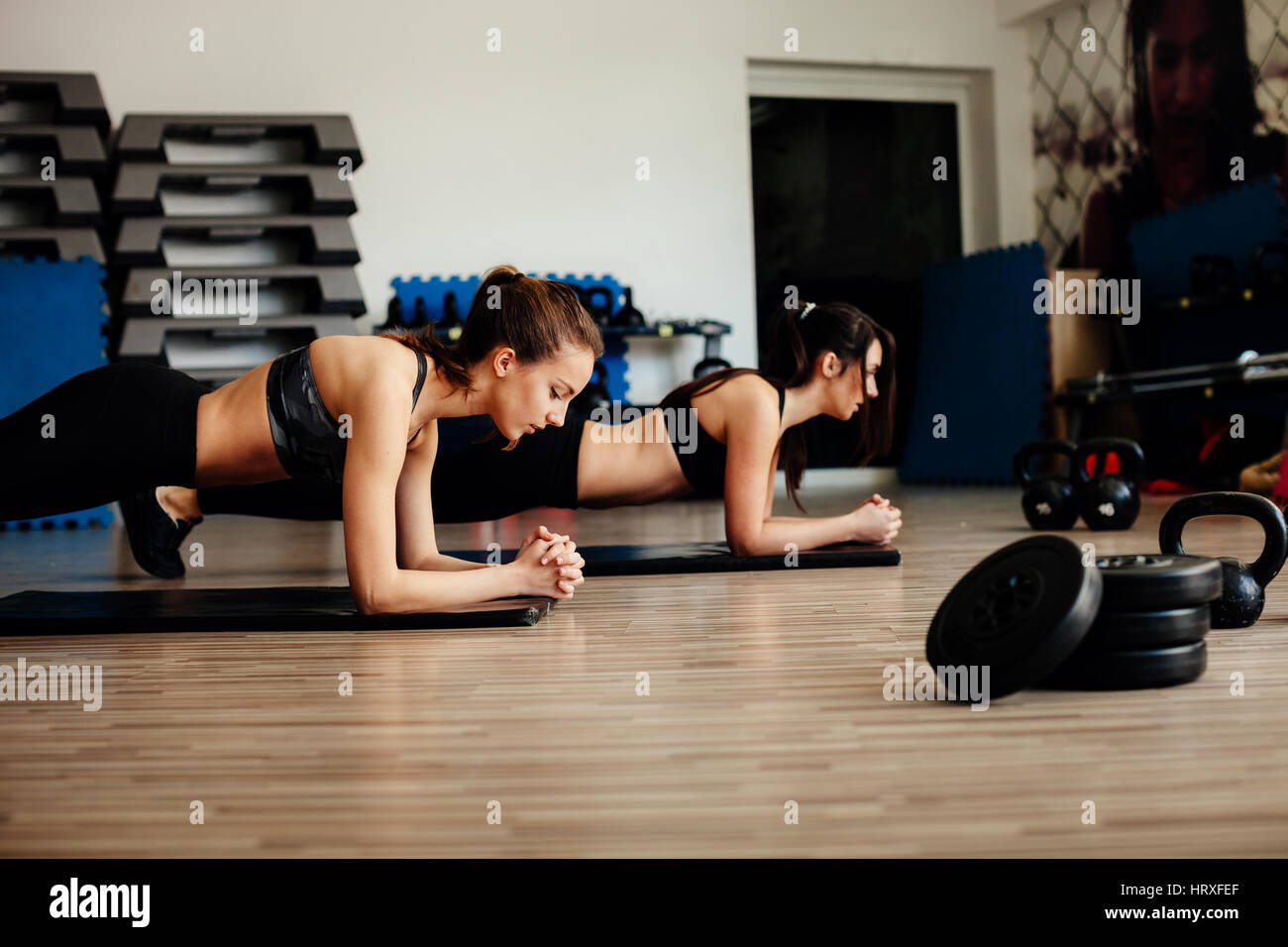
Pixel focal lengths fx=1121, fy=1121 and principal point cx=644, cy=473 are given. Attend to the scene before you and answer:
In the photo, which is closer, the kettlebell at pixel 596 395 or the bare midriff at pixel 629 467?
the bare midriff at pixel 629 467

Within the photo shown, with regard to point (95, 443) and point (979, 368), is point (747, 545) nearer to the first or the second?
point (95, 443)

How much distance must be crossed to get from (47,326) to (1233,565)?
14.0 feet

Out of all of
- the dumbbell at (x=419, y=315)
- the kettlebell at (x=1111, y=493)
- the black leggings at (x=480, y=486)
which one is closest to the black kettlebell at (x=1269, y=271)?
the kettlebell at (x=1111, y=493)

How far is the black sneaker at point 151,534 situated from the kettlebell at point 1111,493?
7.11 feet

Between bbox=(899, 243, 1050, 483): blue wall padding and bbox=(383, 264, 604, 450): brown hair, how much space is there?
13.3 feet

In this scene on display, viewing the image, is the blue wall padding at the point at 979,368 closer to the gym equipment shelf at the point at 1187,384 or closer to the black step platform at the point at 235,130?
the gym equipment shelf at the point at 1187,384

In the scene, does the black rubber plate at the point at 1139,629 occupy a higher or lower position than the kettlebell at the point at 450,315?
lower

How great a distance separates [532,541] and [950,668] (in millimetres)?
776

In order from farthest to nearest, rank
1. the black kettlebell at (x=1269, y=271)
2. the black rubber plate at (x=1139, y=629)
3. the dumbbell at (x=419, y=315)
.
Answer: the dumbbell at (x=419, y=315) < the black kettlebell at (x=1269, y=271) < the black rubber plate at (x=1139, y=629)

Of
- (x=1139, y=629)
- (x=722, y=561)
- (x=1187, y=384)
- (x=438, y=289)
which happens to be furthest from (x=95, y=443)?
(x=1187, y=384)

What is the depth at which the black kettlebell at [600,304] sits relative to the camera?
505cm

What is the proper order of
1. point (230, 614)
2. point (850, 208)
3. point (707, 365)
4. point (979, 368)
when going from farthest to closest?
point (850, 208), point (979, 368), point (707, 365), point (230, 614)

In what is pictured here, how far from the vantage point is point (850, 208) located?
596 cm
